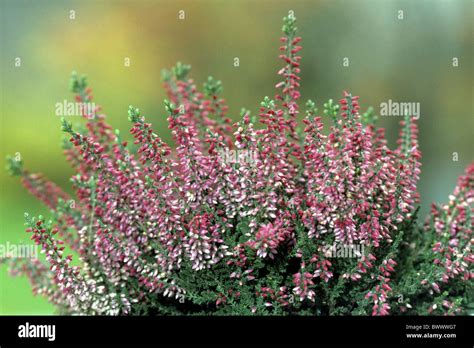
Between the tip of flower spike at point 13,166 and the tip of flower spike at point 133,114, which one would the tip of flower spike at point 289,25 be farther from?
the tip of flower spike at point 13,166

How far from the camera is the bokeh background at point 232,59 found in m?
3.08

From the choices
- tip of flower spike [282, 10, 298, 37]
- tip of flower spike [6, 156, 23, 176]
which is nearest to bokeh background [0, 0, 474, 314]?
tip of flower spike [6, 156, 23, 176]

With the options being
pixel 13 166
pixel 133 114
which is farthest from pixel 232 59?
pixel 133 114

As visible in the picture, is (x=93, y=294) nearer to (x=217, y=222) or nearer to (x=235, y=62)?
(x=217, y=222)

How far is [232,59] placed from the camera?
3.27 meters

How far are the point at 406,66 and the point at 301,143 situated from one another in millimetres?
1848

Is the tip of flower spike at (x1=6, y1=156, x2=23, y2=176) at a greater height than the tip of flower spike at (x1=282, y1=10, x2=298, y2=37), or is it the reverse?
the tip of flower spike at (x1=282, y1=10, x2=298, y2=37)

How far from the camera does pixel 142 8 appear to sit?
3.34m

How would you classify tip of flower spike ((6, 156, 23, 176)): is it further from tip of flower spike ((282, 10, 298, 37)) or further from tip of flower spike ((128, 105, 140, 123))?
tip of flower spike ((282, 10, 298, 37))

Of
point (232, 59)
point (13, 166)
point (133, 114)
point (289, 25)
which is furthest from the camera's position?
point (232, 59)

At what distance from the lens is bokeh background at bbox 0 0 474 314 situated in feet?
10.1

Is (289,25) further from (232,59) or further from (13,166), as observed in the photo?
(232,59)

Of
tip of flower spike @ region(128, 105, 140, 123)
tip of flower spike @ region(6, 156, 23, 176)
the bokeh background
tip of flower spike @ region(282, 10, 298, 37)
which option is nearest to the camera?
tip of flower spike @ region(128, 105, 140, 123)

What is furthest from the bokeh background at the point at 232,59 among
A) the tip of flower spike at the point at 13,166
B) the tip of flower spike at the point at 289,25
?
the tip of flower spike at the point at 289,25
